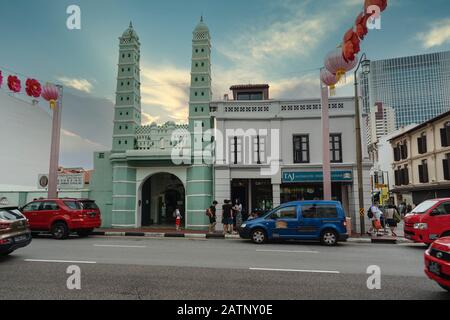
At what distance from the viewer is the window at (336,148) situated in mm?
17592

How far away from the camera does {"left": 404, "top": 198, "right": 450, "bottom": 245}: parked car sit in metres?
11.0

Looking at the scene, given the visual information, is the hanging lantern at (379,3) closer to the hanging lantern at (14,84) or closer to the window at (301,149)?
the window at (301,149)

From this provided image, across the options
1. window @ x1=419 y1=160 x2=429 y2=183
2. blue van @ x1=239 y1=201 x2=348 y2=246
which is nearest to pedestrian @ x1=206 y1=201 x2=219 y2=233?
blue van @ x1=239 y1=201 x2=348 y2=246

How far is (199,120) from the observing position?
700 inches

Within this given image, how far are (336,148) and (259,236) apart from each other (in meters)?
8.44

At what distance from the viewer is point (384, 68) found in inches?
6014

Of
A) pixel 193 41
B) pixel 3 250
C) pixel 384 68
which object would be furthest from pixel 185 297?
pixel 384 68

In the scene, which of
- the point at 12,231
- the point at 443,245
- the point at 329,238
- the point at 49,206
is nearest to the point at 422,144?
the point at 329,238

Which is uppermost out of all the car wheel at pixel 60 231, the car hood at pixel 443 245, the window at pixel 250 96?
the window at pixel 250 96

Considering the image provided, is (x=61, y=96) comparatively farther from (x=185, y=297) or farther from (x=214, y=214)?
(x=185, y=297)

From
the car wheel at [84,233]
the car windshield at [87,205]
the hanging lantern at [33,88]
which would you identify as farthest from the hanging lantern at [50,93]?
the car wheel at [84,233]

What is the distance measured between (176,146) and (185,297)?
13.1 meters

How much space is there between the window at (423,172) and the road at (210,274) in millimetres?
24270

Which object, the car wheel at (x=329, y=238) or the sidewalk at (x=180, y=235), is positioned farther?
the sidewalk at (x=180, y=235)
